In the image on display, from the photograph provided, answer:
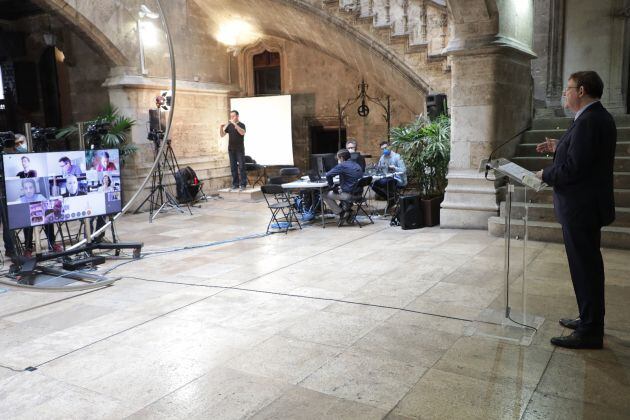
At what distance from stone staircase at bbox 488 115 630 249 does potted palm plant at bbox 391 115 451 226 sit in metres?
0.95

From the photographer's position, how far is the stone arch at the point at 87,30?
941 centimetres

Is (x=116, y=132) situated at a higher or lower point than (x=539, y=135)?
higher

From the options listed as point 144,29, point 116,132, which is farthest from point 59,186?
point 144,29

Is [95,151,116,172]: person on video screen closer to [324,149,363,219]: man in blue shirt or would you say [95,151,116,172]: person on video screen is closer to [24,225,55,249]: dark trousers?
[24,225,55,249]: dark trousers

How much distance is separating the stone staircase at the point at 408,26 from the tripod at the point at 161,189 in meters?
4.05

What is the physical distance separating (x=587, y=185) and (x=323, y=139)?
10.8 metres

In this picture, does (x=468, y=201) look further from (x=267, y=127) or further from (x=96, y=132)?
(x=267, y=127)

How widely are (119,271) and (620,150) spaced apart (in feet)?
21.0

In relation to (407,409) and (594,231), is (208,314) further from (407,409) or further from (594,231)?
(594,231)

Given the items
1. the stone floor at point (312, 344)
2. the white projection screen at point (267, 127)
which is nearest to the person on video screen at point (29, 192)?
the stone floor at point (312, 344)

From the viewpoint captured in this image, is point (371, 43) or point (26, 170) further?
point (371, 43)

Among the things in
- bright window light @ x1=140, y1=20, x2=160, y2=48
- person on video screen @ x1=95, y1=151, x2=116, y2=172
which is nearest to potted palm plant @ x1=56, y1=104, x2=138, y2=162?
bright window light @ x1=140, y1=20, x2=160, y2=48

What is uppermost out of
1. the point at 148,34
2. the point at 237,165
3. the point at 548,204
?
the point at 148,34

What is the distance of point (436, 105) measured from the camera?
873cm
